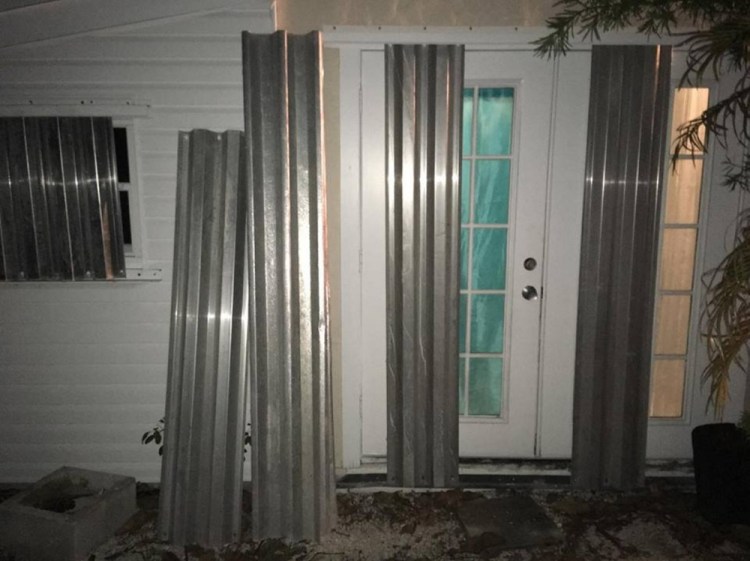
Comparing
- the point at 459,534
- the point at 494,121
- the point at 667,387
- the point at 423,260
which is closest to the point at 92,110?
the point at 423,260

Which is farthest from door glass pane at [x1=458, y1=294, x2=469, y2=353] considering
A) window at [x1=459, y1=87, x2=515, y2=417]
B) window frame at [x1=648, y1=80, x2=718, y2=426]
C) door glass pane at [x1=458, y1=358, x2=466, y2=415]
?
window frame at [x1=648, y1=80, x2=718, y2=426]

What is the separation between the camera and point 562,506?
2900mm

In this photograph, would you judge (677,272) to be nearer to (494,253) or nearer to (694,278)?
(694,278)

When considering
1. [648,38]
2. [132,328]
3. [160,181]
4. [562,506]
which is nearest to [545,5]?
[648,38]

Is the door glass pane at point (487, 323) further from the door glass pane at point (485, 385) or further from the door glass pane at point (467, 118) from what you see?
the door glass pane at point (467, 118)

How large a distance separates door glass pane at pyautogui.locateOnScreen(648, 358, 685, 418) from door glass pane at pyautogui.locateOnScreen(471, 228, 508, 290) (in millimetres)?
1126

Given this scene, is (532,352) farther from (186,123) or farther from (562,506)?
(186,123)

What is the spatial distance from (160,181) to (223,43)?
2.73 ft

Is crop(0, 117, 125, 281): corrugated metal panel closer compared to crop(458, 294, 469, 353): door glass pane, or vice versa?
crop(0, 117, 125, 281): corrugated metal panel

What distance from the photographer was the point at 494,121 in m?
2.94

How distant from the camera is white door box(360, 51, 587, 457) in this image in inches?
114

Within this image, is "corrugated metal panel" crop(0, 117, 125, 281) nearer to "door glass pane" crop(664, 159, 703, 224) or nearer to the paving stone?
the paving stone

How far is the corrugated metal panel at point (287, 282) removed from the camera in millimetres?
2555

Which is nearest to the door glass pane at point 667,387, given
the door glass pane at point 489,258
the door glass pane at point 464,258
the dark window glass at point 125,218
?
the door glass pane at point 489,258
